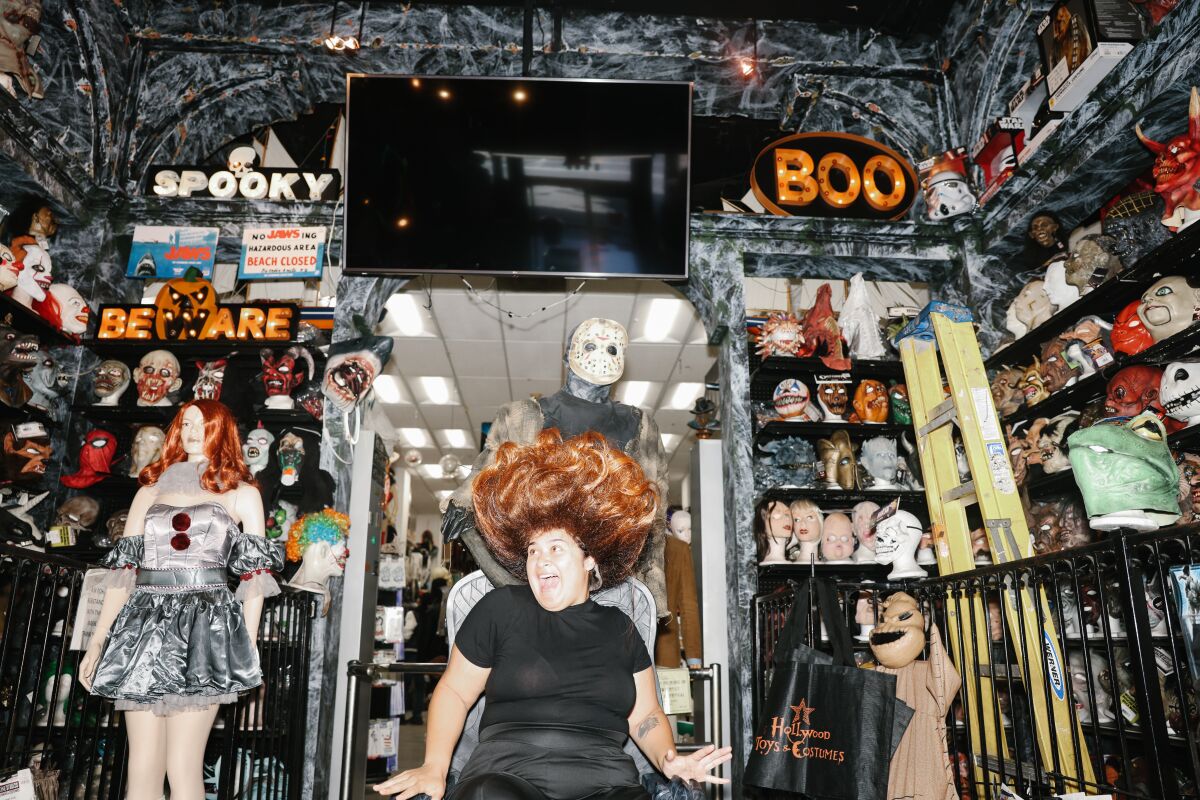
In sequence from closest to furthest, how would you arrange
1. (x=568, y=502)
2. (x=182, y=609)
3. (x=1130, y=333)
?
(x=568, y=502) → (x=182, y=609) → (x=1130, y=333)

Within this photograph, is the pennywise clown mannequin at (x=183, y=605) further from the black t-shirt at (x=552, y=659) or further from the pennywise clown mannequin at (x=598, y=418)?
the black t-shirt at (x=552, y=659)

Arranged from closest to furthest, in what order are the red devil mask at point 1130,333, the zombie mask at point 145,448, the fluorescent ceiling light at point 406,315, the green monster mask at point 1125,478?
the green monster mask at point 1125,478, the red devil mask at point 1130,333, the zombie mask at point 145,448, the fluorescent ceiling light at point 406,315

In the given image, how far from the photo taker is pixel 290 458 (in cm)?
456

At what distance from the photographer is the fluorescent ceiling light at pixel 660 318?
22.7 feet

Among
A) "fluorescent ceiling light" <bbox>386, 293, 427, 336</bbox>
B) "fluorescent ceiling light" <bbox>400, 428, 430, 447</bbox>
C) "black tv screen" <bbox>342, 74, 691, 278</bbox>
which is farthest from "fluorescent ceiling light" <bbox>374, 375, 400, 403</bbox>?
"black tv screen" <bbox>342, 74, 691, 278</bbox>

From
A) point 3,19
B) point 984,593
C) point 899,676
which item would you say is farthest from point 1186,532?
point 3,19

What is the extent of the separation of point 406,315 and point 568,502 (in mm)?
5408

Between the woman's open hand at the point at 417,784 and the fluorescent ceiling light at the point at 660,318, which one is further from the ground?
the fluorescent ceiling light at the point at 660,318

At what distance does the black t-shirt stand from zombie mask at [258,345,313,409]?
286 cm

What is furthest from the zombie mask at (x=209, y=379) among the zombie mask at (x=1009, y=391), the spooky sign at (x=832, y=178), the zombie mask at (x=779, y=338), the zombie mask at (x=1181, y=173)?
the zombie mask at (x=1181, y=173)

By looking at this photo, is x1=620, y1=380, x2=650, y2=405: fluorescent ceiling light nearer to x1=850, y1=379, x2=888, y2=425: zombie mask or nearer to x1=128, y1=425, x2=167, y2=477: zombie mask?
x1=850, y1=379, x2=888, y2=425: zombie mask

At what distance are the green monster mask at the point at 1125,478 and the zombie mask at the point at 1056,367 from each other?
149 cm

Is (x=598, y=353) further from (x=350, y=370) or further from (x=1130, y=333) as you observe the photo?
(x=1130, y=333)

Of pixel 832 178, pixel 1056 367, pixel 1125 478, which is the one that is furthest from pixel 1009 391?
pixel 1125 478
